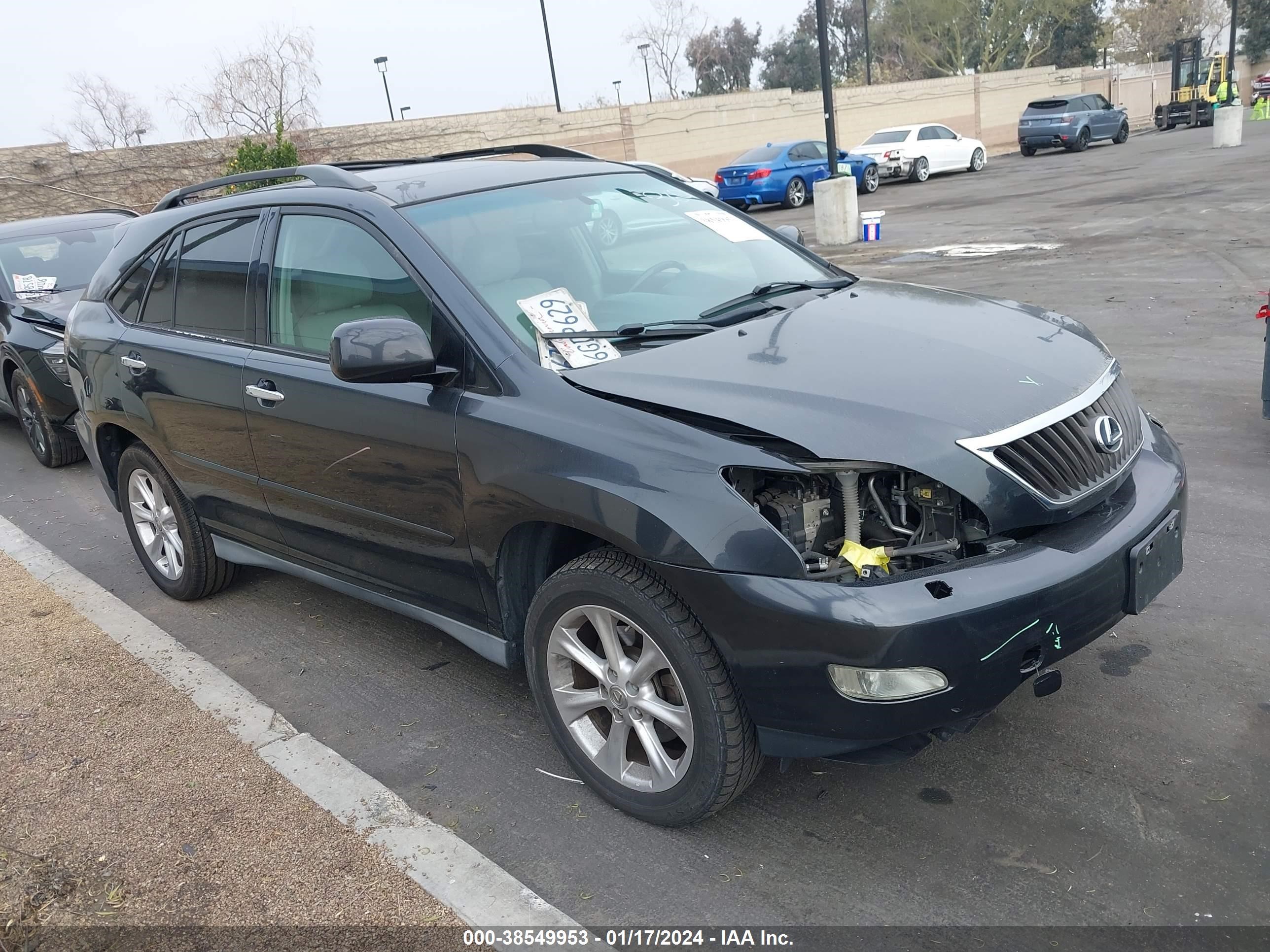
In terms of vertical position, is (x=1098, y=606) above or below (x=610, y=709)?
above

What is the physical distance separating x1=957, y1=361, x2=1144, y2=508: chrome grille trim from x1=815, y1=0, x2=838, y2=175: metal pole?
13525 millimetres

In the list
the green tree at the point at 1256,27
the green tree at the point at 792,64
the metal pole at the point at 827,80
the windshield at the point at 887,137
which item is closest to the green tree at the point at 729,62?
the green tree at the point at 792,64

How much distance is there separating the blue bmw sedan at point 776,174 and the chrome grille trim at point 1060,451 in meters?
22.9

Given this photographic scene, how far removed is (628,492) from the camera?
2.80 meters

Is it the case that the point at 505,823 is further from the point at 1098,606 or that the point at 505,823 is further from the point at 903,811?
the point at 1098,606

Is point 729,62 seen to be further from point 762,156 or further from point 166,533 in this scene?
point 166,533

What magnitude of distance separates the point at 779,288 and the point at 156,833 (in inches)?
108

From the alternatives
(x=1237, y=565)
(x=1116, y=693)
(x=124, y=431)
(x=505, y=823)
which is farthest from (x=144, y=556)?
(x=1237, y=565)

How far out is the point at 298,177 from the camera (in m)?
4.27

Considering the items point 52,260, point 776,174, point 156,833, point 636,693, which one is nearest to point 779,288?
point 636,693

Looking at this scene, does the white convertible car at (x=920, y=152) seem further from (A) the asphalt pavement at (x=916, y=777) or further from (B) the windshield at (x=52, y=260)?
(A) the asphalt pavement at (x=916, y=777)

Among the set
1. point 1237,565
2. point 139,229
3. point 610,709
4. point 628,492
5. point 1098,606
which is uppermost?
point 139,229

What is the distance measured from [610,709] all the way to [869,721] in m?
0.83

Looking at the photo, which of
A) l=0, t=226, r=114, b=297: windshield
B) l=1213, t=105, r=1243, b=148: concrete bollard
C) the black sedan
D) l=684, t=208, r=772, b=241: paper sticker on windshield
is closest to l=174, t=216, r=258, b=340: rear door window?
l=684, t=208, r=772, b=241: paper sticker on windshield
